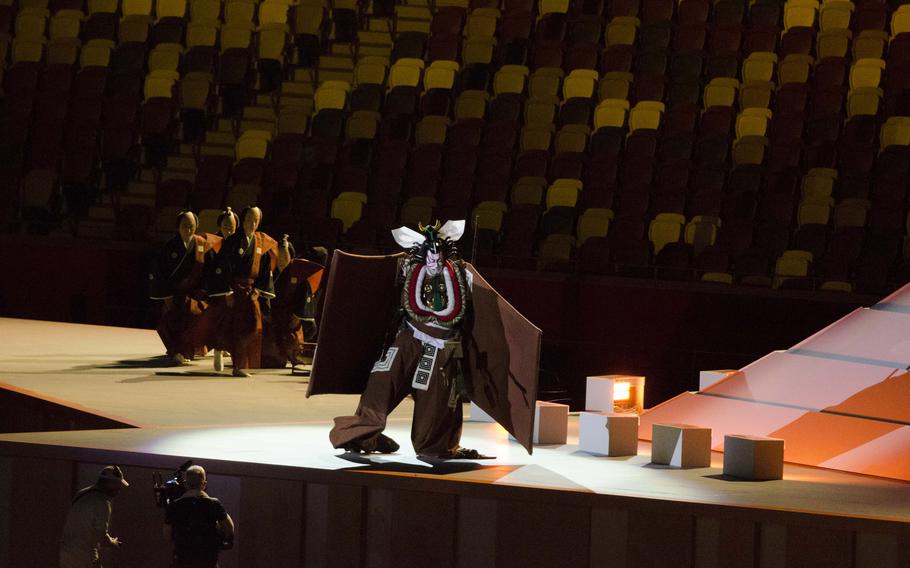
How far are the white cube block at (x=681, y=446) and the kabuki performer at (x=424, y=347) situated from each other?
615 mm

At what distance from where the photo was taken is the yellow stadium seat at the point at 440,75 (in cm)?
1127

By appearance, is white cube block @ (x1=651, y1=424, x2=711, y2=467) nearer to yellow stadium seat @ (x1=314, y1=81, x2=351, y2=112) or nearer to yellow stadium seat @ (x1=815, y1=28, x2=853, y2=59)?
yellow stadium seat @ (x1=815, y1=28, x2=853, y2=59)

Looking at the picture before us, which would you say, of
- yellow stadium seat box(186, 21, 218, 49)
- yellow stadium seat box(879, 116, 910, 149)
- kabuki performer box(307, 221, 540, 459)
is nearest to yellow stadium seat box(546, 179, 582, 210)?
yellow stadium seat box(879, 116, 910, 149)

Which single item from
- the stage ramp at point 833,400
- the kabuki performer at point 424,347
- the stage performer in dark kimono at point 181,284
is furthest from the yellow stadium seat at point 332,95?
the kabuki performer at point 424,347

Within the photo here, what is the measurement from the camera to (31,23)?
12383mm

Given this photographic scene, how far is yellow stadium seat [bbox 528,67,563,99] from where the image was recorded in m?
11.1

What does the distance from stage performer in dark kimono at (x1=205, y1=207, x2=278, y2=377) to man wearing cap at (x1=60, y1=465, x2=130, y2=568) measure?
137 inches

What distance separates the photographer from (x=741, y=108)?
10547mm

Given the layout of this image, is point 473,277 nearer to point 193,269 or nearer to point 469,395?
point 469,395

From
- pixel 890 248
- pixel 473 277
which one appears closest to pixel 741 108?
pixel 890 248

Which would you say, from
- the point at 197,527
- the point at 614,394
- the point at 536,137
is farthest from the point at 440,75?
the point at 197,527

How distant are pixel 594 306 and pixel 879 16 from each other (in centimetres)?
414

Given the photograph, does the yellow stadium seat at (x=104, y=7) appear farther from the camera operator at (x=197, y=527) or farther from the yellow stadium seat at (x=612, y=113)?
the camera operator at (x=197, y=527)

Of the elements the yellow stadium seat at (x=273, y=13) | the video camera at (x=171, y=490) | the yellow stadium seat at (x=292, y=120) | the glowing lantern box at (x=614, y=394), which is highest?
the yellow stadium seat at (x=273, y=13)
